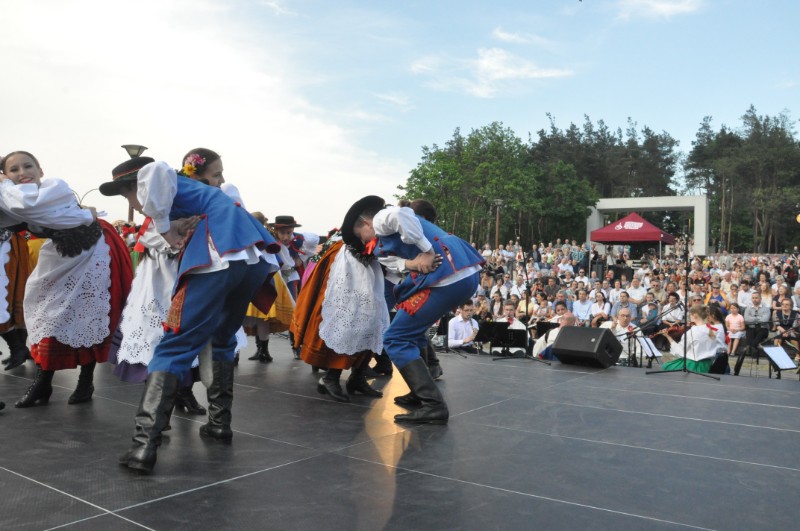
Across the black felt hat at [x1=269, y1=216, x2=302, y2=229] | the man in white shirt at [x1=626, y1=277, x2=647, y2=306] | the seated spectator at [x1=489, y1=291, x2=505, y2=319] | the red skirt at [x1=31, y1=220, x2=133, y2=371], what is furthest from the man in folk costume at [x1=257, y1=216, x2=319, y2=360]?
the man in white shirt at [x1=626, y1=277, x2=647, y2=306]

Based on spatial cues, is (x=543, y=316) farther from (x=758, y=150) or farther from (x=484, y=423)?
(x=758, y=150)

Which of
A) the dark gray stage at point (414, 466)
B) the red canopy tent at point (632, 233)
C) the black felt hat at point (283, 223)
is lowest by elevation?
the dark gray stage at point (414, 466)

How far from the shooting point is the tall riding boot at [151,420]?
261cm

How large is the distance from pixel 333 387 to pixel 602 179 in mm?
60801

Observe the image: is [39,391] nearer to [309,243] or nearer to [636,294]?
[309,243]

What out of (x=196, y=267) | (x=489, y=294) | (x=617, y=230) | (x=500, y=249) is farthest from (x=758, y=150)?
(x=196, y=267)

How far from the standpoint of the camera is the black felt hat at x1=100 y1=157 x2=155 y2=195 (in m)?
2.92

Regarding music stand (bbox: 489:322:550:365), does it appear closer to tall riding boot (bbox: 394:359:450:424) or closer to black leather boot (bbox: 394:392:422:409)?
black leather boot (bbox: 394:392:422:409)

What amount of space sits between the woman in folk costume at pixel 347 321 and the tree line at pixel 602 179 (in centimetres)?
2518

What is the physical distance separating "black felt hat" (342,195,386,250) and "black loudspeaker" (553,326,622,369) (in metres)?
3.23

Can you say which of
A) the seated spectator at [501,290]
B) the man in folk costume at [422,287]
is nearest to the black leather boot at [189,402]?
the man in folk costume at [422,287]

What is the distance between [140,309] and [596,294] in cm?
980

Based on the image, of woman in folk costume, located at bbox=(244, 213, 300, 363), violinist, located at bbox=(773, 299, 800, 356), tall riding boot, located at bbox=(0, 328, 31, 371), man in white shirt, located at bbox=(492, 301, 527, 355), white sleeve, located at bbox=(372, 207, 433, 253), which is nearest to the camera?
white sleeve, located at bbox=(372, 207, 433, 253)

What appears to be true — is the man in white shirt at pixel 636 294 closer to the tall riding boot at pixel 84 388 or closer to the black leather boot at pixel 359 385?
the black leather boot at pixel 359 385
